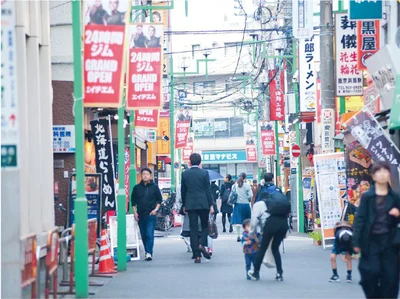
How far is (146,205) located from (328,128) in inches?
286

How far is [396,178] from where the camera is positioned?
1891cm

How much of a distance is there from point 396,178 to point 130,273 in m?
5.84

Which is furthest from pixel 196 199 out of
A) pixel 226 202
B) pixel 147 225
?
pixel 226 202

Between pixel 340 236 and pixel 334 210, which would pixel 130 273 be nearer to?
pixel 340 236

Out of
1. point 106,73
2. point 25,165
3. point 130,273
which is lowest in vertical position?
point 130,273

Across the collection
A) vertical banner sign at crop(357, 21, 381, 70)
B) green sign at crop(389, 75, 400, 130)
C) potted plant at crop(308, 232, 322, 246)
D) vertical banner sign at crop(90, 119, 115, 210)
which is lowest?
potted plant at crop(308, 232, 322, 246)

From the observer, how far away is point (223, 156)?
84.7 m

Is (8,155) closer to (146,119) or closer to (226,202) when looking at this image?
(146,119)

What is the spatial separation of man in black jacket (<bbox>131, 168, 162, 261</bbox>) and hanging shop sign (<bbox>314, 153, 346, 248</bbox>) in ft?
13.8

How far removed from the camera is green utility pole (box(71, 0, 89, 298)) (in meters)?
12.9

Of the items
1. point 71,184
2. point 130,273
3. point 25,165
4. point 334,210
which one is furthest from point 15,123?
point 334,210

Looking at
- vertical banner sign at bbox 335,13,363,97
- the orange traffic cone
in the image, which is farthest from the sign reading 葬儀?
the orange traffic cone

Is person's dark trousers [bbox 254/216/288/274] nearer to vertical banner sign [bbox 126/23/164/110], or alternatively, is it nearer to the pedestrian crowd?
the pedestrian crowd

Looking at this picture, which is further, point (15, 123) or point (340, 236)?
point (340, 236)
